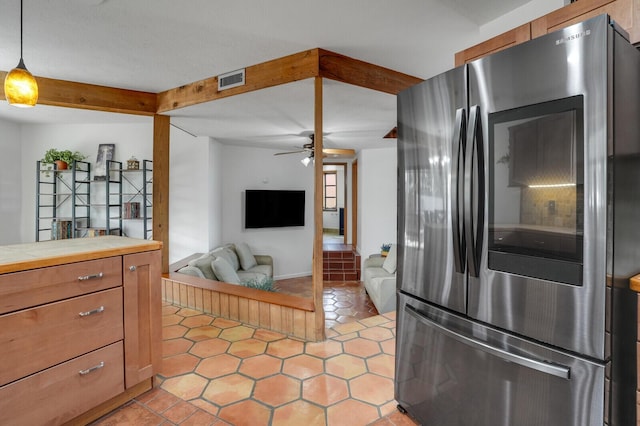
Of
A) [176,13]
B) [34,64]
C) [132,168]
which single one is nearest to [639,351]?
[176,13]

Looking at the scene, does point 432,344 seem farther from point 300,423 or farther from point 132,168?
point 132,168

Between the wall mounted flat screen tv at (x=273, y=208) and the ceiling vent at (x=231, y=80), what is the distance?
123 inches

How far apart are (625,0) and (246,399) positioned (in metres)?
2.64

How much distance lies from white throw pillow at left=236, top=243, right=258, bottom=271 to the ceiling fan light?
3823 mm

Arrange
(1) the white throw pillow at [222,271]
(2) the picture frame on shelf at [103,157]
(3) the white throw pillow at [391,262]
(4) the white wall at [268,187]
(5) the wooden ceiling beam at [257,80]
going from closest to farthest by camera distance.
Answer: (5) the wooden ceiling beam at [257,80] < (1) the white throw pillow at [222,271] < (2) the picture frame on shelf at [103,157] < (3) the white throw pillow at [391,262] < (4) the white wall at [268,187]

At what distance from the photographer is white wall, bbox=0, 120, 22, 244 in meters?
4.53

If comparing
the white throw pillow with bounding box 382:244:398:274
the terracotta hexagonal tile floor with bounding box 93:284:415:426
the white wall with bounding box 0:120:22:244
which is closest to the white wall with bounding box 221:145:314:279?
the white throw pillow with bounding box 382:244:398:274

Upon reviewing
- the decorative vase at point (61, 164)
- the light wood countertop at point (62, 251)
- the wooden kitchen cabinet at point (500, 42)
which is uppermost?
the wooden kitchen cabinet at point (500, 42)

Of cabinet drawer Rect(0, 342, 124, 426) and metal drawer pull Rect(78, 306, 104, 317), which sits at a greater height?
metal drawer pull Rect(78, 306, 104, 317)

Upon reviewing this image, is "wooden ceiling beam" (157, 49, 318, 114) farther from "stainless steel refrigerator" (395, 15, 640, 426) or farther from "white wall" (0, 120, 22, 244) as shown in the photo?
"white wall" (0, 120, 22, 244)

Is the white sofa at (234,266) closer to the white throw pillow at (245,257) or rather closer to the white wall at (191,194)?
the white throw pillow at (245,257)

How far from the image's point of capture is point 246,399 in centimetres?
180

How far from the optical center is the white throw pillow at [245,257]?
5.34 metres

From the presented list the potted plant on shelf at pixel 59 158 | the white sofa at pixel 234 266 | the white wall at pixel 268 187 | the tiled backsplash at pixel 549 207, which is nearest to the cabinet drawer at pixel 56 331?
the tiled backsplash at pixel 549 207
